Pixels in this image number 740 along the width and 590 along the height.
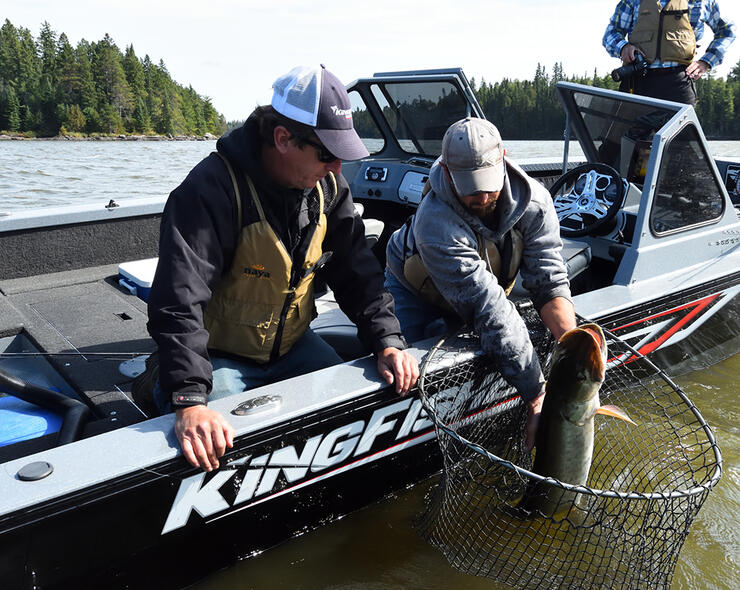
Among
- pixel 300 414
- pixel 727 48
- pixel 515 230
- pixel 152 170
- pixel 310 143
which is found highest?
pixel 727 48

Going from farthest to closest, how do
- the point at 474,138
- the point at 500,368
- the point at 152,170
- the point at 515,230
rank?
the point at 152,170 < the point at 515,230 < the point at 500,368 < the point at 474,138

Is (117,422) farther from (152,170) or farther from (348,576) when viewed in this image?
(152,170)

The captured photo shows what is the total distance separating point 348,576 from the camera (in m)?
2.49

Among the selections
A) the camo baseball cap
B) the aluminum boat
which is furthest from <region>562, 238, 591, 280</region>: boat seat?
the camo baseball cap

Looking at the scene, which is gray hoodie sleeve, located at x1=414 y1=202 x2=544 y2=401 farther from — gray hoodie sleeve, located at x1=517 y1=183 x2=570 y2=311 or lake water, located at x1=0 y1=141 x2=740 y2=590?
lake water, located at x1=0 y1=141 x2=740 y2=590

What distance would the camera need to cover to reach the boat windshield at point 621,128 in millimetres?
3785

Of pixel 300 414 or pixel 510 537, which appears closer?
pixel 300 414

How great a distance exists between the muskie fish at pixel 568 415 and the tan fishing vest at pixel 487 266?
58 cm

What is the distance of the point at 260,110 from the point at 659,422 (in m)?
2.60

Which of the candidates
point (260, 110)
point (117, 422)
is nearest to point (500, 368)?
point (260, 110)

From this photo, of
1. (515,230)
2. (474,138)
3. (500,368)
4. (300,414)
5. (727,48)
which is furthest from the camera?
(727,48)

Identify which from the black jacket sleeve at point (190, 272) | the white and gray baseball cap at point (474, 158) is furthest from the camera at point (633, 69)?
the black jacket sleeve at point (190, 272)

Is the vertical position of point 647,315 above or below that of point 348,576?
above

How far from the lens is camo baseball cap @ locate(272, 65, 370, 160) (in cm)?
206
